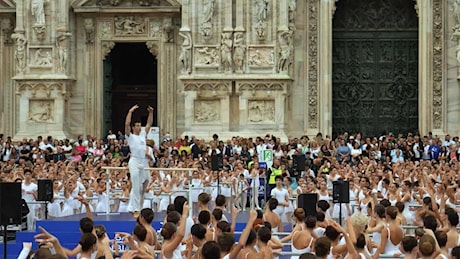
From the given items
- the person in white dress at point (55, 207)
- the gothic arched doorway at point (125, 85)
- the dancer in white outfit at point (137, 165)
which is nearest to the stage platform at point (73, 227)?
the dancer in white outfit at point (137, 165)

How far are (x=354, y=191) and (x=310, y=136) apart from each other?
13437mm

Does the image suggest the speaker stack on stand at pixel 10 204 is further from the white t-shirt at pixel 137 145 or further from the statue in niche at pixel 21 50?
the statue in niche at pixel 21 50

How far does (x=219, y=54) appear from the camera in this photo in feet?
131

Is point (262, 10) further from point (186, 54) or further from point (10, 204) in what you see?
point (10, 204)

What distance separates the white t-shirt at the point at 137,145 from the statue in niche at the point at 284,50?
631 inches

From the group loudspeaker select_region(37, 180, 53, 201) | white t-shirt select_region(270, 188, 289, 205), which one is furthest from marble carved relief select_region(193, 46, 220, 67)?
loudspeaker select_region(37, 180, 53, 201)

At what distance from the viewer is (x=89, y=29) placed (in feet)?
138

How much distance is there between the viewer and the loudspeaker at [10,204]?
18.1 metres

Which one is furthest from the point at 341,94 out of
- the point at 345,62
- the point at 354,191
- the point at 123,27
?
the point at 354,191

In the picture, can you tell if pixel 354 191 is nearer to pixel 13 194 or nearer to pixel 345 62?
pixel 13 194

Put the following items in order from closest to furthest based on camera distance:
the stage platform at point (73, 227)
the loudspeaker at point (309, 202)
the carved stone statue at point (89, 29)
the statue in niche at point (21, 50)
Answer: the loudspeaker at point (309, 202)
the stage platform at point (73, 227)
the statue in niche at point (21, 50)
the carved stone statue at point (89, 29)

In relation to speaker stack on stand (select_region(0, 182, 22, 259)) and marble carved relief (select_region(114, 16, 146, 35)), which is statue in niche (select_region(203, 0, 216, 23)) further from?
speaker stack on stand (select_region(0, 182, 22, 259))

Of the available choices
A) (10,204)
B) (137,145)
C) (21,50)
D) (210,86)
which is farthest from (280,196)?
(21,50)

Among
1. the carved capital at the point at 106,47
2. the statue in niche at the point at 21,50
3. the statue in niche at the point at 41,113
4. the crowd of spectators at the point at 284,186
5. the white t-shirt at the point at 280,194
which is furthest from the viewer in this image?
the carved capital at the point at 106,47
